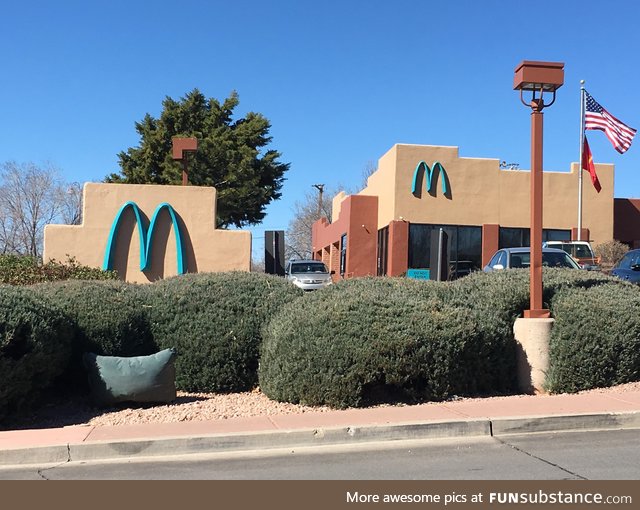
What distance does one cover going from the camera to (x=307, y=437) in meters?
6.29

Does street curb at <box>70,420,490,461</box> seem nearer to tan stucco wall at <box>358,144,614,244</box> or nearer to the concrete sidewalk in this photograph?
Answer: the concrete sidewalk

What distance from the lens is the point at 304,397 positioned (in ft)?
24.6

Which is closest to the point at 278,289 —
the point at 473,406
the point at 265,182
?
the point at 473,406

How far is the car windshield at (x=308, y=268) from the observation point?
23.5 metres

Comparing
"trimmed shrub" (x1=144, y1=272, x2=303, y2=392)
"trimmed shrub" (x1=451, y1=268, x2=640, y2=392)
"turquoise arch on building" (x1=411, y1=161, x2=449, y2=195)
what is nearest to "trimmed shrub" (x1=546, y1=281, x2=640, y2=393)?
"trimmed shrub" (x1=451, y1=268, x2=640, y2=392)

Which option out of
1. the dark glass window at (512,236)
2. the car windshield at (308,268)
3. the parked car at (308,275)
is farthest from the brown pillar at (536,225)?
the dark glass window at (512,236)

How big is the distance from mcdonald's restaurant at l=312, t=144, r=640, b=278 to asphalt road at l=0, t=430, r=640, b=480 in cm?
1826

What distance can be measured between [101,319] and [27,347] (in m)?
1.25

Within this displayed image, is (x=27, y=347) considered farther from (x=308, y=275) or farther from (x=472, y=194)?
(x=472, y=194)

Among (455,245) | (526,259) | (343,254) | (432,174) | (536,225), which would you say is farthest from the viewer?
(343,254)

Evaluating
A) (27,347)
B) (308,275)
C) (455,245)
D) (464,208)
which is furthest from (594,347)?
(464,208)

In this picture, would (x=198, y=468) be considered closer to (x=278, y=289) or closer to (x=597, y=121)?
(x=278, y=289)

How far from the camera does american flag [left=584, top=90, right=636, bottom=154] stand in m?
24.0
